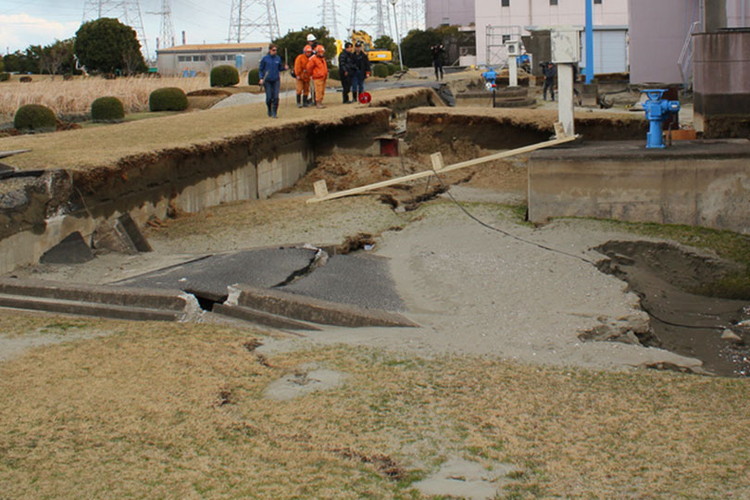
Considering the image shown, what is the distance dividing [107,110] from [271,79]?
623 cm

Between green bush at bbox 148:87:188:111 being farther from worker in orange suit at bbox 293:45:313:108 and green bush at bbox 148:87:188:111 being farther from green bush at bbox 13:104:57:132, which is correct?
green bush at bbox 13:104:57:132

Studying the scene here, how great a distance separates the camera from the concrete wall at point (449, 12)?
103188mm

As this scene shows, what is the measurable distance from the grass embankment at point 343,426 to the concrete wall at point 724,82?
9249 millimetres

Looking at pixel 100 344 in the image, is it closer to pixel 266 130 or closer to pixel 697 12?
pixel 266 130

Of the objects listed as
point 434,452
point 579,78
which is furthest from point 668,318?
point 579,78

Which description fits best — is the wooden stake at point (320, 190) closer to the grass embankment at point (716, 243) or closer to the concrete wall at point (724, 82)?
the grass embankment at point (716, 243)

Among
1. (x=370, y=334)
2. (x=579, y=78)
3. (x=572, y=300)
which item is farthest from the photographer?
(x=579, y=78)

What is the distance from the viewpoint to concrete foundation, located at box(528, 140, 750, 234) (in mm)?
12617

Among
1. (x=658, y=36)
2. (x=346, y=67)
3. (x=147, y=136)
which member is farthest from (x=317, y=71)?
(x=658, y=36)

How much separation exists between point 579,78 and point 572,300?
92.2 feet

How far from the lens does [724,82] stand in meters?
14.9

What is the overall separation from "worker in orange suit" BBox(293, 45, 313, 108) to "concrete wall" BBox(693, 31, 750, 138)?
10.7m

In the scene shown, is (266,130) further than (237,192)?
Yes

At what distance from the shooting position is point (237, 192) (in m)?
16.2
